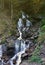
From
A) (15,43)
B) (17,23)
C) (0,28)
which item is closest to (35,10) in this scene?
(17,23)

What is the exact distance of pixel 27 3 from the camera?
55.8 ft

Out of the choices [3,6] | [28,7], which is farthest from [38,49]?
[3,6]

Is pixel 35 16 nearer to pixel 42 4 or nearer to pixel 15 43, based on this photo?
pixel 42 4

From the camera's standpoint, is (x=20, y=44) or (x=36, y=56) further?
(x=20, y=44)

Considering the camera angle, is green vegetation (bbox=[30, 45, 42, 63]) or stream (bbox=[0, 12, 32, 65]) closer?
green vegetation (bbox=[30, 45, 42, 63])

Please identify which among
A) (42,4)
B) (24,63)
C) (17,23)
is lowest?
(24,63)

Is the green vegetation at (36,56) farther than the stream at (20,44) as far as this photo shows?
No

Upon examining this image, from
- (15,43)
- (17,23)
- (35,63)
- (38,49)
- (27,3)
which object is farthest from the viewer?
(27,3)

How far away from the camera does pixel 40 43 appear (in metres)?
12.3

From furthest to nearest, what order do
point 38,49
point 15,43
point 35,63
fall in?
point 15,43
point 38,49
point 35,63

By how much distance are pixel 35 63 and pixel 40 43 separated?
2015 mm

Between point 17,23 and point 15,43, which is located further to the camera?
point 17,23

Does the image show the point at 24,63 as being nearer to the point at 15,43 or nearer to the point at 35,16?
the point at 15,43

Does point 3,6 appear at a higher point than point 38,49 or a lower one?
higher
